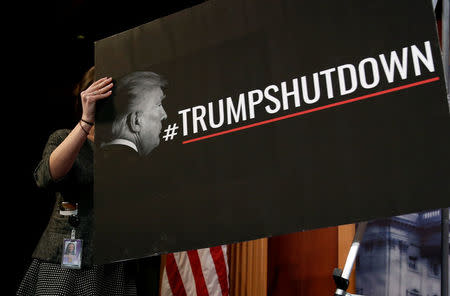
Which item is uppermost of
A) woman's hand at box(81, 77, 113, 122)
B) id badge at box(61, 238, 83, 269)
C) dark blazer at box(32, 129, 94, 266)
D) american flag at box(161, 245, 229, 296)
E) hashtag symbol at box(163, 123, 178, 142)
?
woman's hand at box(81, 77, 113, 122)

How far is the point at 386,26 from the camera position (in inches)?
42.5

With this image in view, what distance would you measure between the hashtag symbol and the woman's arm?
285 millimetres

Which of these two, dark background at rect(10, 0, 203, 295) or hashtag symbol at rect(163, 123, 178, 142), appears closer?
hashtag symbol at rect(163, 123, 178, 142)

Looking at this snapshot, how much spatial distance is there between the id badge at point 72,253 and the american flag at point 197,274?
3.40 ft

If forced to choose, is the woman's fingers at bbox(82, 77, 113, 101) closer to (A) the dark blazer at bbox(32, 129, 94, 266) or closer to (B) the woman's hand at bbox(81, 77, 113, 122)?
(B) the woman's hand at bbox(81, 77, 113, 122)

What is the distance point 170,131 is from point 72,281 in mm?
716

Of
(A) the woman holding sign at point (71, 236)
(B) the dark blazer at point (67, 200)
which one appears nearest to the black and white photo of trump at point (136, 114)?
(A) the woman holding sign at point (71, 236)

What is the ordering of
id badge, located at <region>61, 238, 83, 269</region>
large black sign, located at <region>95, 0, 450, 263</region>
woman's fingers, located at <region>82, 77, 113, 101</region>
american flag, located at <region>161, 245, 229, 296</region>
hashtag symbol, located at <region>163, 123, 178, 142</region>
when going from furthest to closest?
american flag, located at <region>161, 245, 229, 296</region> → id badge, located at <region>61, 238, 83, 269</region> → woman's fingers, located at <region>82, 77, 113, 101</region> → hashtag symbol, located at <region>163, 123, 178, 142</region> → large black sign, located at <region>95, 0, 450, 263</region>

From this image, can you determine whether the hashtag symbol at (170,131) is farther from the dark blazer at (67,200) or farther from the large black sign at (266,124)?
the dark blazer at (67,200)

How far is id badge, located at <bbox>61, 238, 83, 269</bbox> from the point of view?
1.63 metres

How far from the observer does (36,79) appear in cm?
341

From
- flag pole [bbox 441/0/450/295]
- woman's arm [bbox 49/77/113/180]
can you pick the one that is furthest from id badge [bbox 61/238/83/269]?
flag pole [bbox 441/0/450/295]

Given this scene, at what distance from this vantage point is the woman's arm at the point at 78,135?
152 cm

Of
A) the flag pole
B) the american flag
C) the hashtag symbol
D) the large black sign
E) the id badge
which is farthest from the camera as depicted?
the american flag
